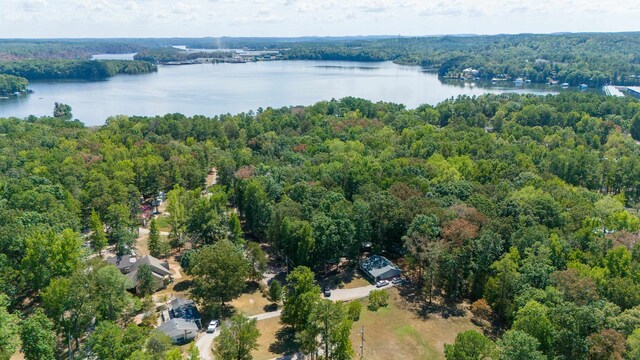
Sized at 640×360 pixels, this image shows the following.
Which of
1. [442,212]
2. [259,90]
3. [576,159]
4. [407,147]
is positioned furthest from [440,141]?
[259,90]

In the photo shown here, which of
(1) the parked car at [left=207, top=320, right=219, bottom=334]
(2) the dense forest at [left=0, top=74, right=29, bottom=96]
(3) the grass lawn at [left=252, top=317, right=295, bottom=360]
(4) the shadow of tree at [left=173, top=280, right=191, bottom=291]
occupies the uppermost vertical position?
(2) the dense forest at [left=0, top=74, right=29, bottom=96]

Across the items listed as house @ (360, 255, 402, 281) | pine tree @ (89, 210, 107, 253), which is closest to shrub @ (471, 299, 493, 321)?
house @ (360, 255, 402, 281)

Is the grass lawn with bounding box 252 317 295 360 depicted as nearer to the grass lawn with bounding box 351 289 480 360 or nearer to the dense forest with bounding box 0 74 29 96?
the grass lawn with bounding box 351 289 480 360

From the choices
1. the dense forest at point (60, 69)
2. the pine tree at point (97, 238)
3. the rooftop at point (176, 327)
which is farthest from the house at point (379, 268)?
the dense forest at point (60, 69)

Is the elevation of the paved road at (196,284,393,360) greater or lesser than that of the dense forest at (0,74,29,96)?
lesser

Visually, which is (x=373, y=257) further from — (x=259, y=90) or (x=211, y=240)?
(x=259, y=90)

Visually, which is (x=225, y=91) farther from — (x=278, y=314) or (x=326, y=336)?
(x=326, y=336)

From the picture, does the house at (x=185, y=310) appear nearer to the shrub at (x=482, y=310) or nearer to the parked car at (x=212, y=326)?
the parked car at (x=212, y=326)
